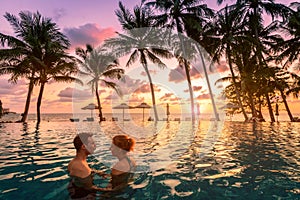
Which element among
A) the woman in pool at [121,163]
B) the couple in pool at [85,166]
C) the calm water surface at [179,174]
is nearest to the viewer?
the couple in pool at [85,166]

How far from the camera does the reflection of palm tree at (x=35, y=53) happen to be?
2198 centimetres

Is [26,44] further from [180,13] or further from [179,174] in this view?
[179,174]

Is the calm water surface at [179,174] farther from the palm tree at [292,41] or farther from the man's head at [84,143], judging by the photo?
the palm tree at [292,41]

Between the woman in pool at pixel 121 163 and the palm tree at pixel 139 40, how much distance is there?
23808 mm

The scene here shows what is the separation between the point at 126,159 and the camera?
3.86 metres

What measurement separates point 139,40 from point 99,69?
742 centimetres

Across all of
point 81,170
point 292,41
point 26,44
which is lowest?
point 81,170

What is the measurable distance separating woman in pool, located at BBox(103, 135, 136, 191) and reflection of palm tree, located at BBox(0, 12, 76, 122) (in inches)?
818

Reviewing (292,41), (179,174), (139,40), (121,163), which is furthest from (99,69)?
(121,163)

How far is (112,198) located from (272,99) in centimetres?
3931

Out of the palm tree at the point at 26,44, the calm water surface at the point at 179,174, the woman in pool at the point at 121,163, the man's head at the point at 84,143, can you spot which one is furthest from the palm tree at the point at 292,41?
the man's head at the point at 84,143

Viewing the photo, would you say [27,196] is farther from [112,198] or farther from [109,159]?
[109,159]

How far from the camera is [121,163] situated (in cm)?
382

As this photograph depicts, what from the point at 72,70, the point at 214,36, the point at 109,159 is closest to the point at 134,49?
the point at 72,70
